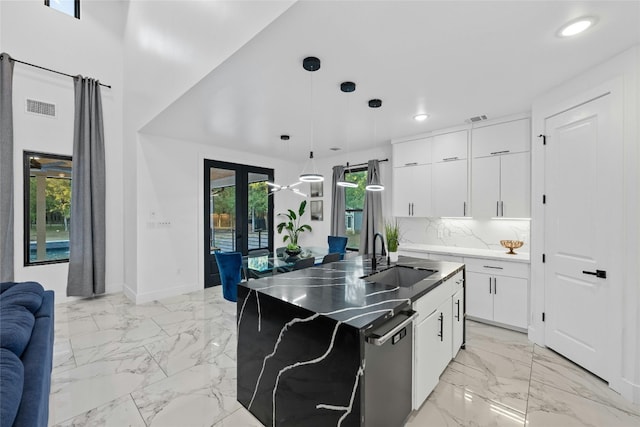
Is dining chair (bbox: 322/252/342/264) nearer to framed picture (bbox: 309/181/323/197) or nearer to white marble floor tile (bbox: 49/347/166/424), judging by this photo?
white marble floor tile (bbox: 49/347/166/424)

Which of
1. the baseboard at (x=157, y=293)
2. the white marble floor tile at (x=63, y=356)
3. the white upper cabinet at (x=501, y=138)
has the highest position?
the white upper cabinet at (x=501, y=138)

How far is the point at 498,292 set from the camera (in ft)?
11.1

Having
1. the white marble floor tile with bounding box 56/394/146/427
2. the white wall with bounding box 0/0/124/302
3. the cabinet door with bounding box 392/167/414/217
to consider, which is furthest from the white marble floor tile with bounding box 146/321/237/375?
the cabinet door with bounding box 392/167/414/217

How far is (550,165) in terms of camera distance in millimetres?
2863

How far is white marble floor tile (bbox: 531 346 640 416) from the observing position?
209 cm

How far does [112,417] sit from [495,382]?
3018mm

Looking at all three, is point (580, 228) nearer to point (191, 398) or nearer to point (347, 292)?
point (347, 292)

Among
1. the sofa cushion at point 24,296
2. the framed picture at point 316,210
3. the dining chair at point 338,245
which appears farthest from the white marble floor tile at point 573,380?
the framed picture at point 316,210

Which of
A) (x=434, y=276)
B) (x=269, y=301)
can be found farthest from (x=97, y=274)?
(x=434, y=276)

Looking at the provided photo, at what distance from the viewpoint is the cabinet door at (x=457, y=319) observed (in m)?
2.45

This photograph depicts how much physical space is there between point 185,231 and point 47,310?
11.0 ft

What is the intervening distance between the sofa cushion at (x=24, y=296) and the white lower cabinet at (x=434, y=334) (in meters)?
2.27

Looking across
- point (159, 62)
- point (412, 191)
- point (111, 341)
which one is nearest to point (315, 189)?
point (412, 191)

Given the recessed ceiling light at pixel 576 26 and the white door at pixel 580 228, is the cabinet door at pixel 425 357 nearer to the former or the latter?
the white door at pixel 580 228
